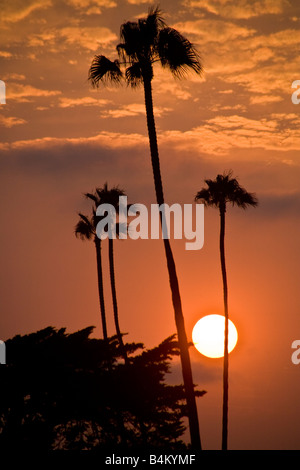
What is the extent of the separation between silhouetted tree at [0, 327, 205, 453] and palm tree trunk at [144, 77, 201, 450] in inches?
19.4

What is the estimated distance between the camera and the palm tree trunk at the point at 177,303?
20.2 meters

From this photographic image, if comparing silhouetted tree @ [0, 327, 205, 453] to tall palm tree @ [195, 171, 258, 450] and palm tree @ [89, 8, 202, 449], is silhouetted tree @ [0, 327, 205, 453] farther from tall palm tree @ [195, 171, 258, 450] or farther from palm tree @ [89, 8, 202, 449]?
tall palm tree @ [195, 171, 258, 450]

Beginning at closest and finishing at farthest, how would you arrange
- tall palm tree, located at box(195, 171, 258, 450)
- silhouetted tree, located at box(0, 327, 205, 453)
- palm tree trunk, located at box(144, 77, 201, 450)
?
silhouetted tree, located at box(0, 327, 205, 453), palm tree trunk, located at box(144, 77, 201, 450), tall palm tree, located at box(195, 171, 258, 450)

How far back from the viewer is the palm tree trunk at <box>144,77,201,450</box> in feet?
66.4

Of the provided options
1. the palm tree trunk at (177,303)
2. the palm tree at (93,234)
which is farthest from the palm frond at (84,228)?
the palm tree trunk at (177,303)

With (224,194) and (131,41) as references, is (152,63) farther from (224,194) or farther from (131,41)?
(224,194)

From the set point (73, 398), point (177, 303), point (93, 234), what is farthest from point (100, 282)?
point (73, 398)

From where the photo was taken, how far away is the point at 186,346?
21.1m

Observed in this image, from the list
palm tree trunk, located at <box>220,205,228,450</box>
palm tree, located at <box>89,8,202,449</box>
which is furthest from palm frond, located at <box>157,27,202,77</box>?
palm tree trunk, located at <box>220,205,228,450</box>

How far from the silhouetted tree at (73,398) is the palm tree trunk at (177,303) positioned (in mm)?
493

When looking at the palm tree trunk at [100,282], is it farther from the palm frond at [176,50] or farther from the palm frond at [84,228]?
the palm frond at [176,50]
